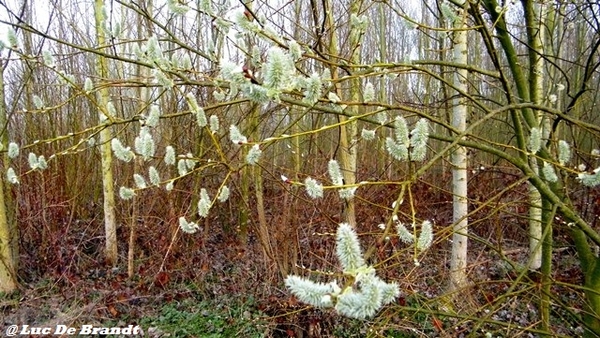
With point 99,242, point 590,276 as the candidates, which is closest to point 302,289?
point 590,276

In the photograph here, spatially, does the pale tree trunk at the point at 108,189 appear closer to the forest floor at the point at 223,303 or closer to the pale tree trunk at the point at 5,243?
the forest floor at the point at 223,303

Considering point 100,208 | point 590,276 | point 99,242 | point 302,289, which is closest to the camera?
point 302,289

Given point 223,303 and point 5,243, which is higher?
point 5,243

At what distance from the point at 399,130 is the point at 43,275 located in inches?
179

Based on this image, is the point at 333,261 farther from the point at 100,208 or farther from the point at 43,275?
the point at 100,208

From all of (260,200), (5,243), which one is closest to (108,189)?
(5,243)

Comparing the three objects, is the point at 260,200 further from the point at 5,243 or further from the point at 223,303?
the point at 5,243

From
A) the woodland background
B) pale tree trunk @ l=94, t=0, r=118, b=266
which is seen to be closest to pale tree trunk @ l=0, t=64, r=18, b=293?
the woodland background

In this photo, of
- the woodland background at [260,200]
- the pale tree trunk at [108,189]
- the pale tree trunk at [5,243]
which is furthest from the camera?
the pale tree trunk at [108,189]

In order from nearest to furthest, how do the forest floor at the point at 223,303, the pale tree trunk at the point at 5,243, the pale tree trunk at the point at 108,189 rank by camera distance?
the forest floor at the point at 223,303
the pale tree trunk at the point at 5,243
the pale tree trunk at the point at 108,189

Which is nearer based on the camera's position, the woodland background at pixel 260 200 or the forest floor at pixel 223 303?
the woodland background at pixel 260 200

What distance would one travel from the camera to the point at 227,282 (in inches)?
169

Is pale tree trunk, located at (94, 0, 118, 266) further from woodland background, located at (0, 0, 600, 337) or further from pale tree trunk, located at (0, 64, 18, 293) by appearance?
pale tree trunk, located at (0, 64, 18, 293)

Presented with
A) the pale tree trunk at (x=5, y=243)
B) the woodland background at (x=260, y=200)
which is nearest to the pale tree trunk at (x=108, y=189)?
the woodland background at (x=260, y=200)
